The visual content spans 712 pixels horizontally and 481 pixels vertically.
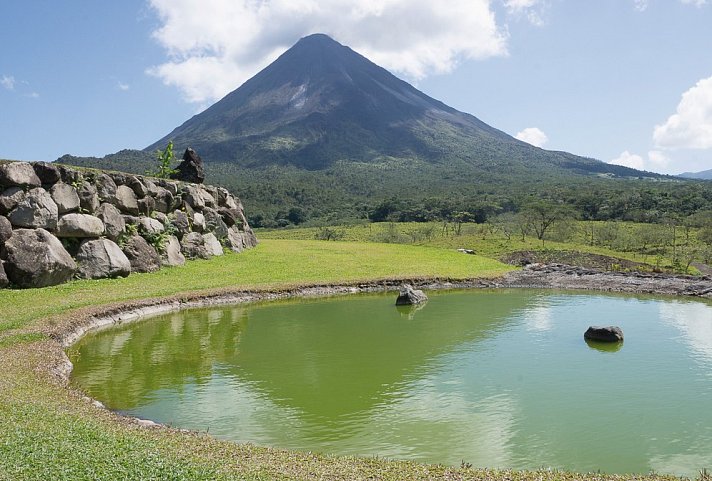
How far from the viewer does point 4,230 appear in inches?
907

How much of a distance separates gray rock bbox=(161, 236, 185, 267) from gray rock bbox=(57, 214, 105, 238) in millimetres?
4319

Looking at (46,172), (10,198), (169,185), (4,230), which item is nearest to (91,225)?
(46,172)

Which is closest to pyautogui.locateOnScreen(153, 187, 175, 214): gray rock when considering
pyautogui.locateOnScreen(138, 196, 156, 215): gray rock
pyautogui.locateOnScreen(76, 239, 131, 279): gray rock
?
pyautogui.locateOnScreen(138, 196, 156, 215): gray rock

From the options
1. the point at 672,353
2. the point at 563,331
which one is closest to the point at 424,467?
the point at 672,353

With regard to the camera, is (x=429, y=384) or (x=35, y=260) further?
(x=35, y=260)

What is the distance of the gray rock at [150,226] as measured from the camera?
102 ft

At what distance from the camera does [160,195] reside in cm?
3394

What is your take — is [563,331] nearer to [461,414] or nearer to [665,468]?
[461,414]

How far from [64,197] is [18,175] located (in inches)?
89.6

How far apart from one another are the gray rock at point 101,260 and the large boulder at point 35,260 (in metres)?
1.44

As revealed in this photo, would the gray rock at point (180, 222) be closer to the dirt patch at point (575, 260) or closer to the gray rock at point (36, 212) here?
the gray rock at point (36, 212)

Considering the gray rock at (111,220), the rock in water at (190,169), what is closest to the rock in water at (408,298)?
the gray rock at (111,220)

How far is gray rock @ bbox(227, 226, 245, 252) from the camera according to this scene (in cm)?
3912

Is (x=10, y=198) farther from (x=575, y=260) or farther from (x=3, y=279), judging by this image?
(x=575, y=260)
